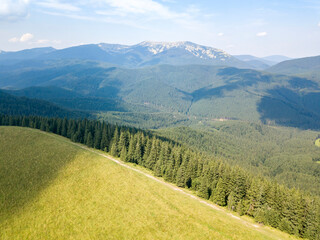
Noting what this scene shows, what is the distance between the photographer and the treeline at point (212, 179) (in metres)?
68.6

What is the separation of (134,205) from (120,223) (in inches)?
318

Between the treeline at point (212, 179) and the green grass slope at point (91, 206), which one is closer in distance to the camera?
the green grass slope at point (91, 206)

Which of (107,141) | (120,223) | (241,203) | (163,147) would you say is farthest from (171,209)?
(107,141)

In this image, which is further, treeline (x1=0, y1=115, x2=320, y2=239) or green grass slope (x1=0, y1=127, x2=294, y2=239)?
treeline (x1=0, y1=115, x2=320, y2=239)

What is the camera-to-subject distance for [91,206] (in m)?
59.7

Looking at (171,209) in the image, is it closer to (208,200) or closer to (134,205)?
(134,205)

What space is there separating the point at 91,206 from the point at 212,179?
50.9 m

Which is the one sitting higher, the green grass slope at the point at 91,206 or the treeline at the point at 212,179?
the green grass slope at the point at 91,206

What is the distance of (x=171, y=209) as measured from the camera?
2410 inches

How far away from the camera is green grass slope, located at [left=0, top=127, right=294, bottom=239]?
169 ft

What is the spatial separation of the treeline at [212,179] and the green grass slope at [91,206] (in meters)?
7.83

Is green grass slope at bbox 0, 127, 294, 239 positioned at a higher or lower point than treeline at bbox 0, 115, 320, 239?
higher

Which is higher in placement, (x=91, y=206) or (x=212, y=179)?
(x=91, y=206)

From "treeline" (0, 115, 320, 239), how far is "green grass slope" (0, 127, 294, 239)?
7832mm
